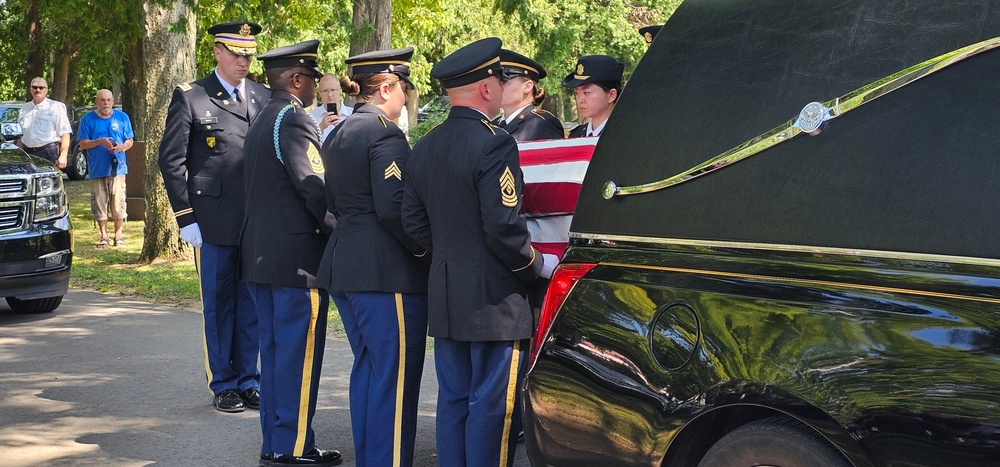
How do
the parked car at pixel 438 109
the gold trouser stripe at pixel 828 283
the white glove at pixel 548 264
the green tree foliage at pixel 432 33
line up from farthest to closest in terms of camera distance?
the green tree foliage at pixel 432 33
the parked car at pixel 438 109
the white glove at pixel 548 264
the gold trouser stripe at pixel 828 283

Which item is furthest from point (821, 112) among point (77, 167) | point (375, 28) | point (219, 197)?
point (77, 167)

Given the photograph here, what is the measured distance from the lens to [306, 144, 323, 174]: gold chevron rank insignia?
16.8ft

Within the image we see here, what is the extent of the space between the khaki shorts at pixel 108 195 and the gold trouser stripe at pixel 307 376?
31.0 feet

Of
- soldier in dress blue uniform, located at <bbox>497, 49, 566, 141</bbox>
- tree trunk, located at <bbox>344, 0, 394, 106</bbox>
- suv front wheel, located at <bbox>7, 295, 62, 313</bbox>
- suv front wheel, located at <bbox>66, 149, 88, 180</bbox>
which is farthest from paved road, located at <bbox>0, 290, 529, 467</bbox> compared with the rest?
suv front wheel, located at <bbox>66, 149, 88, 180</bbox>

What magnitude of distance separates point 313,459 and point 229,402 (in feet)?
4.11

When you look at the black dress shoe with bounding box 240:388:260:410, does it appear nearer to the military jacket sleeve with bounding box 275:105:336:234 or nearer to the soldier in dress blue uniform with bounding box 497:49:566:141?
the military jacket sleeve with bounding box 275:105:336:234

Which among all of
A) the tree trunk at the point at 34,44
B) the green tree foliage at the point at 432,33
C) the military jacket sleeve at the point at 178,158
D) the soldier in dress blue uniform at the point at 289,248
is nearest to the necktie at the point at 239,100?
the military jacket sleeve at the point at 178,158

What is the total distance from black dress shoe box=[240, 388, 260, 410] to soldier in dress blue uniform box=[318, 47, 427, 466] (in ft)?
5.86

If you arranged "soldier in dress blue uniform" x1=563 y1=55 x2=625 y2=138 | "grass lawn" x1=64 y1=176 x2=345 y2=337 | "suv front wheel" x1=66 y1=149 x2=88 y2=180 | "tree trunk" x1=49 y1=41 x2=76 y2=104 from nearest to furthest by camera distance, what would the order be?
"soldier in dress blue uniform" x1=563 y1=55 x2=625 y2=138 < "grass lawn" x1=64 y1=176 x2=345 y2=337 < "suv front wheel" x1=66 y1=149 x2=88 y2=180 < "tree trunk" x1=49 y1=41 x2=76 y2=104

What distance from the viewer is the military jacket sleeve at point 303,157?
5.10m

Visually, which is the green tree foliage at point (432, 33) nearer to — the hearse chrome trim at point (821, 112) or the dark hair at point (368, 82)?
the dark hair at point (368, 82)

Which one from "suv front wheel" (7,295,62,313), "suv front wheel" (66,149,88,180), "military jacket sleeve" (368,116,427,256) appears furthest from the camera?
"suv front wheel" (66,149,88,180)

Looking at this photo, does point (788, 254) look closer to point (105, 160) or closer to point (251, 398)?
point (251, 398)

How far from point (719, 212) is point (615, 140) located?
17.3 inches
